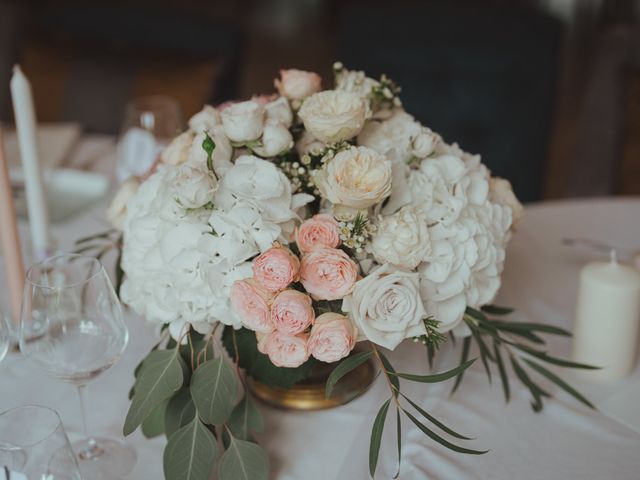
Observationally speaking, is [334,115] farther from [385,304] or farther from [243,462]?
[243,462]

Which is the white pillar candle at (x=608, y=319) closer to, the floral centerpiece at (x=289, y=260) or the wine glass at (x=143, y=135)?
the floral centerpiece at (x=289, y=260)

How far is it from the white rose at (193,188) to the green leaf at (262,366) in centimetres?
17

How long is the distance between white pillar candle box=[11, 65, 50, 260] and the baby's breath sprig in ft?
1.81

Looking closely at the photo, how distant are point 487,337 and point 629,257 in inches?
14.9

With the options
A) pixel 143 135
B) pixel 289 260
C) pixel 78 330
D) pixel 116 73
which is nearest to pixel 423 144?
pixel 289 260

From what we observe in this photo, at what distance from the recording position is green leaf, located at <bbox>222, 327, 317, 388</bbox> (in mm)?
839

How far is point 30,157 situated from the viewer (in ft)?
3.67

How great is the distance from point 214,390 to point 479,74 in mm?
1599

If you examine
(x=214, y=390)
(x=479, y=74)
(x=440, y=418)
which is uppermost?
(x=479, y=74)

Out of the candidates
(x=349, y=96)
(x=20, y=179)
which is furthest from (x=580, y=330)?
(x=20, y=179)

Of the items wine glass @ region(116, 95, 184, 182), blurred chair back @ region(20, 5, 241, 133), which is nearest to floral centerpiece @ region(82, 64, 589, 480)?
wine glass @ region(116, 95, 184, 182)

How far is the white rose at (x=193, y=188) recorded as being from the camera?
76 centimetres

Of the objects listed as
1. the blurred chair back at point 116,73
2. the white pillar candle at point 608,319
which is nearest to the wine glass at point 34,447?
the white pillar candle at point 608,319

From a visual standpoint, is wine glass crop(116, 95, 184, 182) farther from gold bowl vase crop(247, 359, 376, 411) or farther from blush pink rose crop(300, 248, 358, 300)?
blush pink rose crop(300, 248, 358, 300)
